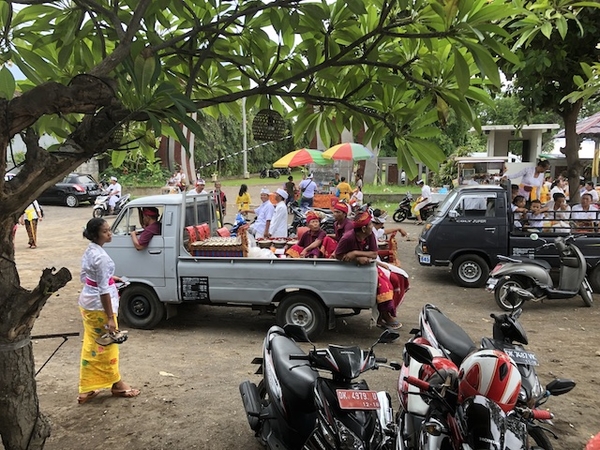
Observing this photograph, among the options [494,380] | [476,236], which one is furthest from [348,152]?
[494,380]

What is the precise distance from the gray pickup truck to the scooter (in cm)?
275

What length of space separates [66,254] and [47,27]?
34.4 feet

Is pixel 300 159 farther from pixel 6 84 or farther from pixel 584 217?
pixel 6 84

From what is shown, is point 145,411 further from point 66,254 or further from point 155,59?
point 66,254

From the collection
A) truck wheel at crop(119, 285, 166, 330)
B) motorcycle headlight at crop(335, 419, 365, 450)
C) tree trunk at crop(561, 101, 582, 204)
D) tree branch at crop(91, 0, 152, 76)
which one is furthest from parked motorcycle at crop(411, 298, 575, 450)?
tree trunk at crop(561, 101, 582, 204)

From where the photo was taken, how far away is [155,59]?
193 centimetres

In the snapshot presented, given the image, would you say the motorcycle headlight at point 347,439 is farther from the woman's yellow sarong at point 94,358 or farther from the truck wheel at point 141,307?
the truck wheel at point 141,307

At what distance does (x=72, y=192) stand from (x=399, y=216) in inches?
573

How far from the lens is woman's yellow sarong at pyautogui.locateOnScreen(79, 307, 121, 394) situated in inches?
166

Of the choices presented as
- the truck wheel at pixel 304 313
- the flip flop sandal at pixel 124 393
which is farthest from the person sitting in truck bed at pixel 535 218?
the flip flop sandal at pixel 124 393

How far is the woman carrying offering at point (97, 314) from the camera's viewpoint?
4113 millimetres

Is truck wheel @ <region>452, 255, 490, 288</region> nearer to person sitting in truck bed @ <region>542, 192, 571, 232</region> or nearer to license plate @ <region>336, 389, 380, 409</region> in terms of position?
person sitting in truck bed @ <region>542, 192, 571, 232</region>

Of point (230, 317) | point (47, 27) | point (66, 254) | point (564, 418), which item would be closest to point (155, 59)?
point (47, 27)

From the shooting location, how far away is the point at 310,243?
733 cm
